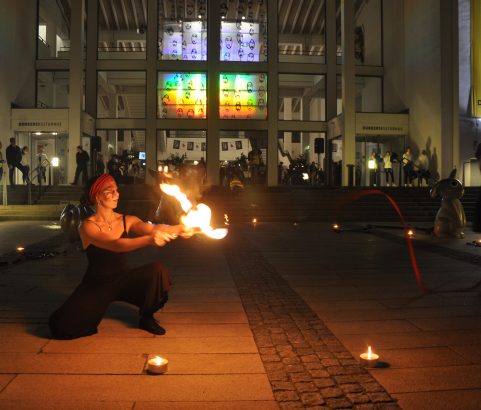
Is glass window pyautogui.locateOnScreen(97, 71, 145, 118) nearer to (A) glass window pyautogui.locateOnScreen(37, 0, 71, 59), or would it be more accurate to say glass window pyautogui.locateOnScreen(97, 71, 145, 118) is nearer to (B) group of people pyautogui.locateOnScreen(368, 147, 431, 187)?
(A) glass window pyautogui.locateOnScreen(37, 0, 71, 59)

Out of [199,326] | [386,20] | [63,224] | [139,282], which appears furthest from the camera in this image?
[386,20]

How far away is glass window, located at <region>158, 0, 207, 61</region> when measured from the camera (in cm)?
3111

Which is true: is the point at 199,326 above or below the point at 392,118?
below

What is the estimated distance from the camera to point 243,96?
30938 millimetres

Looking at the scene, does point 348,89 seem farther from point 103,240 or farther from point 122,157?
point 103,240

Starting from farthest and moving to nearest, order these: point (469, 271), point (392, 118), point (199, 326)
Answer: point (392, 118) → point (469, 271) → point (199, 326)

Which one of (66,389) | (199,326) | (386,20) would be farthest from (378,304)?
(386,20)

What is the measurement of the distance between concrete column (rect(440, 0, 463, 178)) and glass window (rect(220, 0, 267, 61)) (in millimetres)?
10176

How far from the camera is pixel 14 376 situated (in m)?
3.64

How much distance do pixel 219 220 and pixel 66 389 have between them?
14859 millimetres

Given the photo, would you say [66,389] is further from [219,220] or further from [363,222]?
[363,222]

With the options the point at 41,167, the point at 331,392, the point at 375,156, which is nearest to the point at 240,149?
the point at 375,156

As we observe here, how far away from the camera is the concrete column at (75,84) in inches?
1090

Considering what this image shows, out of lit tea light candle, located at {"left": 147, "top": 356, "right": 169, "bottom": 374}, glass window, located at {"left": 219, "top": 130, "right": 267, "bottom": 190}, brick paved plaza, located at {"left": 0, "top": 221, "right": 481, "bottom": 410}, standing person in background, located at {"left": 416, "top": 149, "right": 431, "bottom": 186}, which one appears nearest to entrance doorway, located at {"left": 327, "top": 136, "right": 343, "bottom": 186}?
glass window, located at {"left": 219, "top": 130, "right": 267, "bottom": 190}
